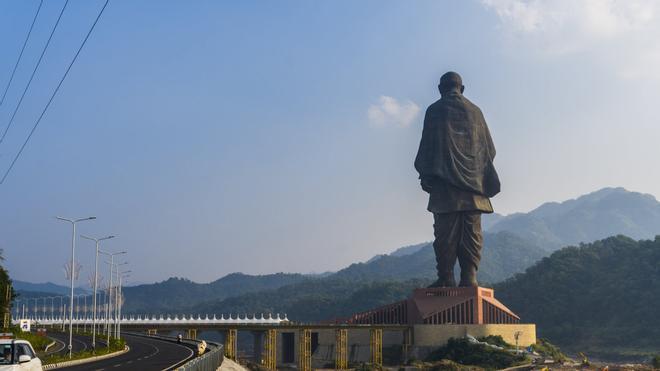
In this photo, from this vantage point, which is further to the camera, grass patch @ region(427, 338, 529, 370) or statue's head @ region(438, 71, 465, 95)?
statue's head @ region(438, 71, 465, 95)

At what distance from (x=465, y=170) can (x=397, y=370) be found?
36.5 m

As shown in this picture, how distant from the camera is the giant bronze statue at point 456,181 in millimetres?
141000

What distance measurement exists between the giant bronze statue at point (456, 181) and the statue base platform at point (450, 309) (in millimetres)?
2697

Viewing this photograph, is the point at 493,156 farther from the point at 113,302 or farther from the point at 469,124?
the point at 113,302

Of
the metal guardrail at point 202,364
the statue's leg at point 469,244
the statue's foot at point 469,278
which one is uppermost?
the statue's leg at point 469,244

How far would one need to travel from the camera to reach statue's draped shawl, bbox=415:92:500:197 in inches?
5551

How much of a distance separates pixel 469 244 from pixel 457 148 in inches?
664

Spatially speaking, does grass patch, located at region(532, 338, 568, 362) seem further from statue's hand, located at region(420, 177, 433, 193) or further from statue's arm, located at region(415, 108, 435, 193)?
statue's arm, located at region(415, 108, 435, 193)

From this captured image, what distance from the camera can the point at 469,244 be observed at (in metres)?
142

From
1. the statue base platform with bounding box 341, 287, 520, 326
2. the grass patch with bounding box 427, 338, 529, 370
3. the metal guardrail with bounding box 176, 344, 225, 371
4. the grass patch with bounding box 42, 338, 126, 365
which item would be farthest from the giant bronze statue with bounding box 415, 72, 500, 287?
the metal guardrail with bounding box 176, 344, 225, 371

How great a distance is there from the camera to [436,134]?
142 m

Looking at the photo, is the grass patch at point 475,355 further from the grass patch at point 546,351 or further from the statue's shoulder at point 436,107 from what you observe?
the statue's shoulder at point 436,107

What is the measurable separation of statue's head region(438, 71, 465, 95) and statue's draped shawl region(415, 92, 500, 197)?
1159 millimetres

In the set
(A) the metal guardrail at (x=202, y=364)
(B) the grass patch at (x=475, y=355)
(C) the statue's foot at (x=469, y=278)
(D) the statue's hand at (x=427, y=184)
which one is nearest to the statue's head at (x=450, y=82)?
(D) the statue's hand at (x=427, y=184)
